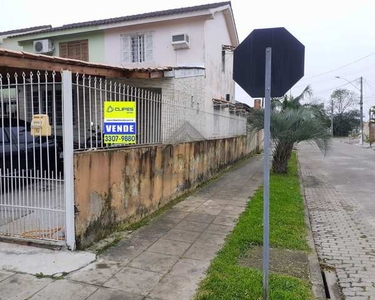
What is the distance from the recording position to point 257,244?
201 inches

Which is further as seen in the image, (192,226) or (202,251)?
(192,226)

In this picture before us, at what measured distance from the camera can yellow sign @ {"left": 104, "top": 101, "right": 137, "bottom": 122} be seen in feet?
17.9

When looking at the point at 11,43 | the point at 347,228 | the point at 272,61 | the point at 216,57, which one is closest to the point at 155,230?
the point at 272,61

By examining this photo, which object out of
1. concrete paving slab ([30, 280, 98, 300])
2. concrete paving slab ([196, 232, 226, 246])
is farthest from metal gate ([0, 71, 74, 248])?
concrete paving slab ([196, 232, 226, 246])

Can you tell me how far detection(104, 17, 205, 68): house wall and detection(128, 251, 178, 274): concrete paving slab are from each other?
969 centimetres

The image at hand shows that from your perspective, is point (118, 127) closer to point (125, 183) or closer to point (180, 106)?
point (125, 183)

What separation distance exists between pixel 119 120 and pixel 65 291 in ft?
9.20

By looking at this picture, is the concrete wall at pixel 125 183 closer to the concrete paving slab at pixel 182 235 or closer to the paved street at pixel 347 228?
the concrete paving slab at pixel 182 235

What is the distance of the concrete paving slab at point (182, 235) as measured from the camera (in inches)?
206

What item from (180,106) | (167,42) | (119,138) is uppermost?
(167,42)

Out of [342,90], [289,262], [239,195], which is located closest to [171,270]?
[289,262]

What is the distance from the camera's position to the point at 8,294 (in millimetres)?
3391

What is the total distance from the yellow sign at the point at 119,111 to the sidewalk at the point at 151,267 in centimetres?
189

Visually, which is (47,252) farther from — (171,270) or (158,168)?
(158,168)
